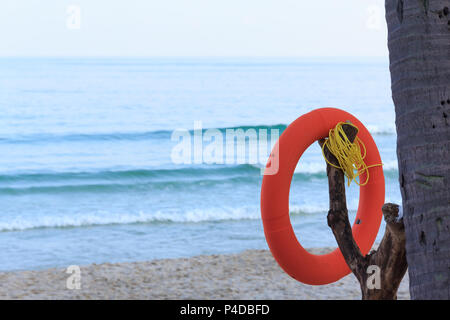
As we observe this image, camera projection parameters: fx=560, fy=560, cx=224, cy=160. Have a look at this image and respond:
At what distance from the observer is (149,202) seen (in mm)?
9094

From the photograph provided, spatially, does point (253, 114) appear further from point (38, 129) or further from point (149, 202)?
point (149, 202)

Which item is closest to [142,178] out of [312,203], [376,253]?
[312,203]

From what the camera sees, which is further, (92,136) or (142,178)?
(92,136)

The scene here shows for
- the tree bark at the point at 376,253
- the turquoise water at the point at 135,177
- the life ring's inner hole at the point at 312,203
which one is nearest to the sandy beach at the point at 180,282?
the turquoise water at the point at 135,177

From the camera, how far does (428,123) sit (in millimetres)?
1621

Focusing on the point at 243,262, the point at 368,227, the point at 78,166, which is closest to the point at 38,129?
the point at 78,166

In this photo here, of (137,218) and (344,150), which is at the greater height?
(344,150)

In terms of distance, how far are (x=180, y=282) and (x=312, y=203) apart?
412cm

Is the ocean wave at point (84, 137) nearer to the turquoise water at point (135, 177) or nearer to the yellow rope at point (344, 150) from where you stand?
the turquoise water at point (135, 177)

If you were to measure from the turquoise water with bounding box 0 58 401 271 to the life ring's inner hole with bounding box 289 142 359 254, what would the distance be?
0.08ft

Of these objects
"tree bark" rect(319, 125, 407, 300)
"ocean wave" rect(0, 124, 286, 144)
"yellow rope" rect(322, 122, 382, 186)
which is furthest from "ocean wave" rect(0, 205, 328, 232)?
"ocean wave" rect(0, 124, 286, 144)

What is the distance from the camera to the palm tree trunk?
1.61 m

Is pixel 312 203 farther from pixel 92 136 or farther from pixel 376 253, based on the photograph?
pixel 92 136

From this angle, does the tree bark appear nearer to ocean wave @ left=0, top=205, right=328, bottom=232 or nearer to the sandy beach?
the sandy beach
